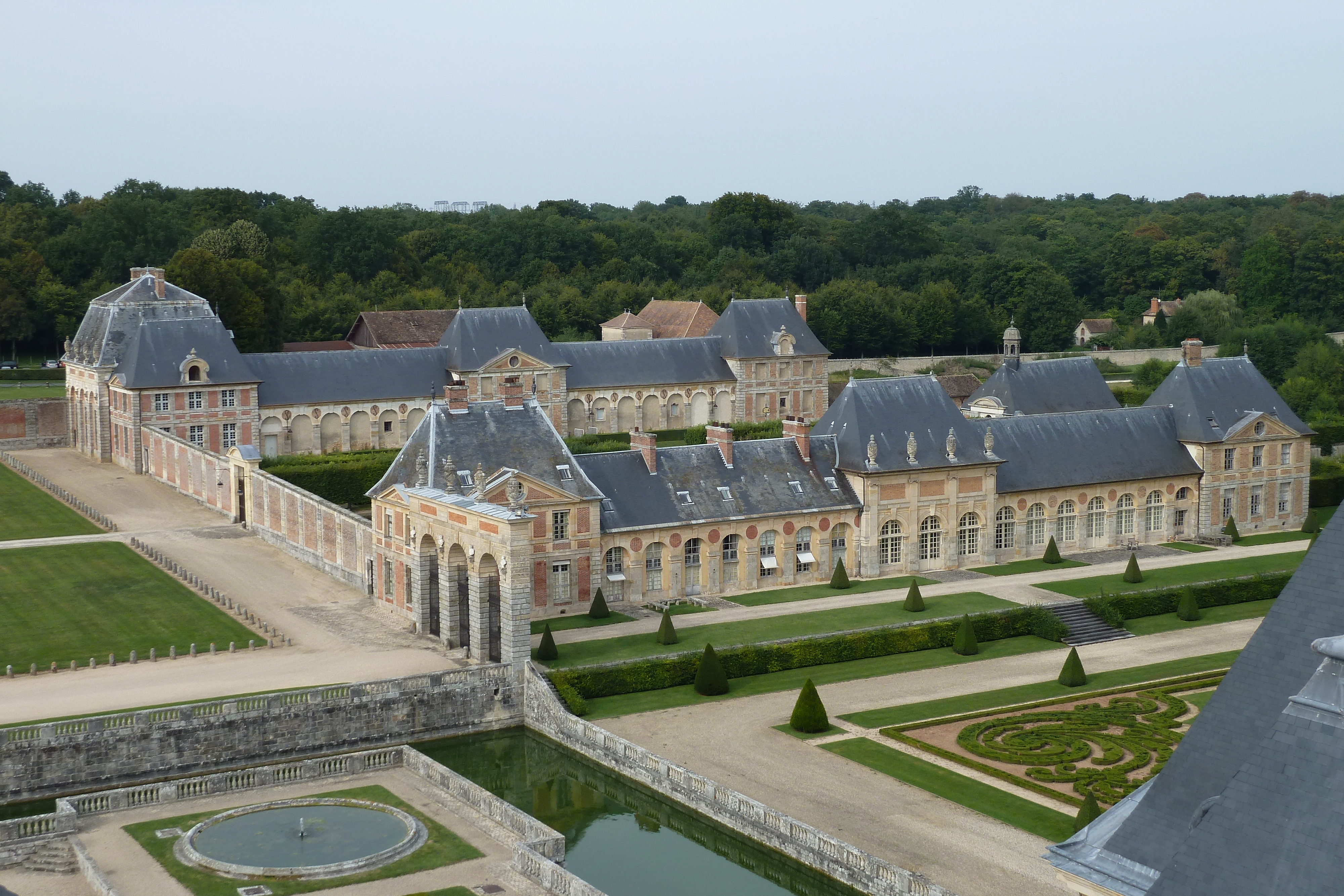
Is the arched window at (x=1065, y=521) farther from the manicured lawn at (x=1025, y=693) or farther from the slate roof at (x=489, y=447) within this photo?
the slate roof at (x=489, y=447)

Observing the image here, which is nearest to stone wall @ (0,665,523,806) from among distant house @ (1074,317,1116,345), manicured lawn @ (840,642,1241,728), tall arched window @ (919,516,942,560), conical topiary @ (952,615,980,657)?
manicured lawn @ (840,642,1241,728)

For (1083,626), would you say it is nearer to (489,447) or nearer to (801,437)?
(801,437)

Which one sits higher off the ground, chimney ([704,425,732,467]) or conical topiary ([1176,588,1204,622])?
chimney ([704,425,732,467])

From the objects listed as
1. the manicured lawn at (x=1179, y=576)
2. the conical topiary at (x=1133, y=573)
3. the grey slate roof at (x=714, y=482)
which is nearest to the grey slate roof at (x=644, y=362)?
the grey slate roof at (x=714, y=482)

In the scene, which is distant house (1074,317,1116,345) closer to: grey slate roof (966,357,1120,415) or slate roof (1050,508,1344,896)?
grey slate roof (966,357,1120,415)

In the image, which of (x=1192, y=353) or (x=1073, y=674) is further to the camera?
(x=1192, y=353)

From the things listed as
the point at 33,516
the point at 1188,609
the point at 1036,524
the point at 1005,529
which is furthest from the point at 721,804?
the point at 33,516
